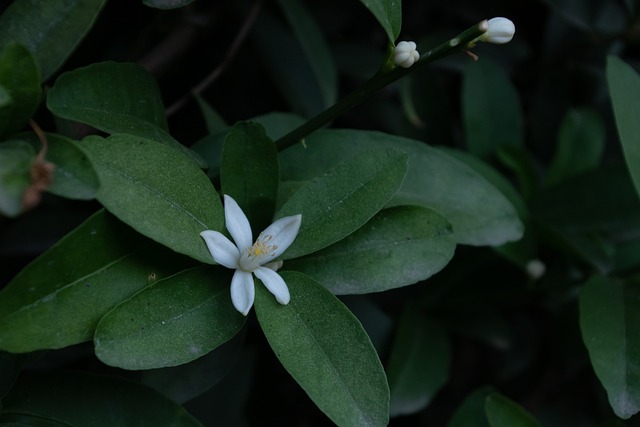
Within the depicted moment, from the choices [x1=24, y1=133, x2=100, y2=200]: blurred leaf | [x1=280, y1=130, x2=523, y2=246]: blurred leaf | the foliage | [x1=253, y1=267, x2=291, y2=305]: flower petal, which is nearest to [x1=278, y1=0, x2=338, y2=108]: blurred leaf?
the foliage

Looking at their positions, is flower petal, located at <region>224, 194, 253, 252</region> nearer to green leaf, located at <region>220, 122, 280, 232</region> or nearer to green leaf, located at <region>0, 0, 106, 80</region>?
green leaf, located at <region>220, 122, 280, 232</region>

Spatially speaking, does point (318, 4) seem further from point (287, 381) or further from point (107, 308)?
point (107, 308)

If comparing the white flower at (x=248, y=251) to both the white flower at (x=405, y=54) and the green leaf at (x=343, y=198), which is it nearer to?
the green leaf at (x=343, y=198)

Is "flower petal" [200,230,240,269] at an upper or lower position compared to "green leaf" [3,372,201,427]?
upper

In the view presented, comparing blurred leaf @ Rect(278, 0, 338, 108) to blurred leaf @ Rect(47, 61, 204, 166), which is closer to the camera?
blurred leaf @ Rect(47, 61, 204, 166)

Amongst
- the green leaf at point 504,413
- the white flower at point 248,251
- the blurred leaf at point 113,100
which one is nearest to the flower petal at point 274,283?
the white flower at point 248,251

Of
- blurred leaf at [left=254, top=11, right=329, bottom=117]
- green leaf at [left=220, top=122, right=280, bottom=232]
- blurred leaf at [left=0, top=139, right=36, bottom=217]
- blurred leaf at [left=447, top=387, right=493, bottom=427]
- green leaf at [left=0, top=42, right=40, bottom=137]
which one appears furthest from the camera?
blurred leaf at [left=254, top=11, right=329, bottom=117]

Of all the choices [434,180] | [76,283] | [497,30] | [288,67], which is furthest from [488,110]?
[76,283]
